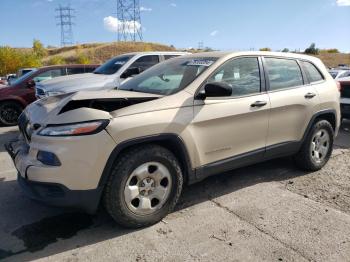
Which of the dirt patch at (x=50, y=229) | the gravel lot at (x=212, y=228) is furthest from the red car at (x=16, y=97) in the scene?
the dirt patch at (x=50, y=229)

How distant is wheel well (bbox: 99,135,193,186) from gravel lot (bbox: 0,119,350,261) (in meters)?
0.54

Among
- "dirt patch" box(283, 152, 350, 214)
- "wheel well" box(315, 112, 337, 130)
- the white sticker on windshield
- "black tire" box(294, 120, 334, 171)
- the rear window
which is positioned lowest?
"dirt patch" box(283, 152, 350, 214)

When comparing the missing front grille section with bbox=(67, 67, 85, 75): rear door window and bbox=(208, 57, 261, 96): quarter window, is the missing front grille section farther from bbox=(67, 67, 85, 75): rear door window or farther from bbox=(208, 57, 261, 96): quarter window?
bbox=(67, 67, 85, 75): rear door window

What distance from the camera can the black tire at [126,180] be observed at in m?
3.19

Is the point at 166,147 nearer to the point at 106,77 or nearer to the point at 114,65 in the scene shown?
the point at 106,77

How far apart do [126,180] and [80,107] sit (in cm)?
87

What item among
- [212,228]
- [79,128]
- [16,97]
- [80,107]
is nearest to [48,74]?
[16,97]

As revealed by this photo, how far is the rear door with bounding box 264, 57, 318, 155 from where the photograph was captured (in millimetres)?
4387

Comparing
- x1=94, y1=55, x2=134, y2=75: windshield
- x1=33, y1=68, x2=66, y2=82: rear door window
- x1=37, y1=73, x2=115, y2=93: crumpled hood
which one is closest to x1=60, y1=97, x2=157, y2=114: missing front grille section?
x1=37, y1=73, x2=115, y2=93: crumpled hood

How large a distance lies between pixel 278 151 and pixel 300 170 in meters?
0.84

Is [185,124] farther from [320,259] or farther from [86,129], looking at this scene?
[320,259]

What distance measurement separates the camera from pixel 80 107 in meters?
3.47

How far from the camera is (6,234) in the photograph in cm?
338

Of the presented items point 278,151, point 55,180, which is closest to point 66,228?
point 55,180
